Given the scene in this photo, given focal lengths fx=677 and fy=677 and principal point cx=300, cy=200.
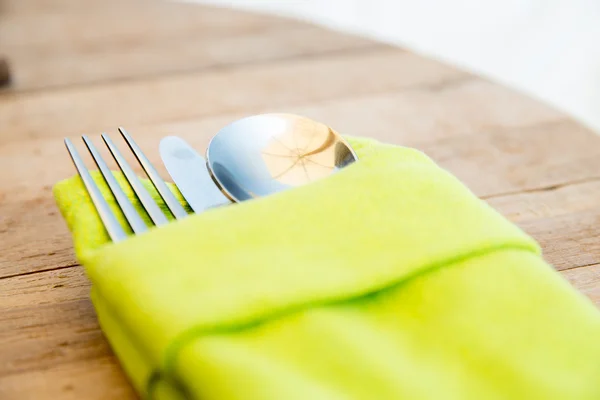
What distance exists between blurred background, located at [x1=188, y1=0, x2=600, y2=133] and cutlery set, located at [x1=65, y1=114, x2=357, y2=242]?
1.15 m

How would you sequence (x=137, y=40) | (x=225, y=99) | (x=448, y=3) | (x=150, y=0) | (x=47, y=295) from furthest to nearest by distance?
(x=448, y=3) < (x=150, y=0) < (x=137, y=40) < (x=225, y=99) < (x=47, y=295)

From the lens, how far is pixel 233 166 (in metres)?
0.49

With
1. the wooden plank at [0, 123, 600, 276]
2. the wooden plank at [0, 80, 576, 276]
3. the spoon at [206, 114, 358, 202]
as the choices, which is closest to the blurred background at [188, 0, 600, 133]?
the wooden plank at [0, 80, 576, 276]

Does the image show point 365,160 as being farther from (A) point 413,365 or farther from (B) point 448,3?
(B) point 448,3

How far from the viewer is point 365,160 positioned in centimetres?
45

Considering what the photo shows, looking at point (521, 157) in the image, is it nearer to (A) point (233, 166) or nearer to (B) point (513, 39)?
(A) point (233, 166)

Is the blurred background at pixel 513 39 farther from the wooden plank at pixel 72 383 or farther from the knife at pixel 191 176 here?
the wooden plank at pixel 72 383

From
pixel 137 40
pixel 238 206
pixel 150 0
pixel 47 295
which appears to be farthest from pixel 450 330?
pixel 150 0

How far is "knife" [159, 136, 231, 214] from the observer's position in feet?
1.51

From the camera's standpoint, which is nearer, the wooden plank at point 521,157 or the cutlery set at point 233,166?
the cutlery set at point 233,166

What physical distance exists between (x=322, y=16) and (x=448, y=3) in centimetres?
31

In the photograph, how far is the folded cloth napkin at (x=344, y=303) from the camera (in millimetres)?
312

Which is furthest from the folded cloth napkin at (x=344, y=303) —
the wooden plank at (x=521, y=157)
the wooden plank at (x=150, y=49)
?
the wooden plank at (x=150, y=49)

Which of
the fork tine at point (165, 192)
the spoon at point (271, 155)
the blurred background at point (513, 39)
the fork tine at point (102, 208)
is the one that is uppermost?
the spoon at point (271, 155)
